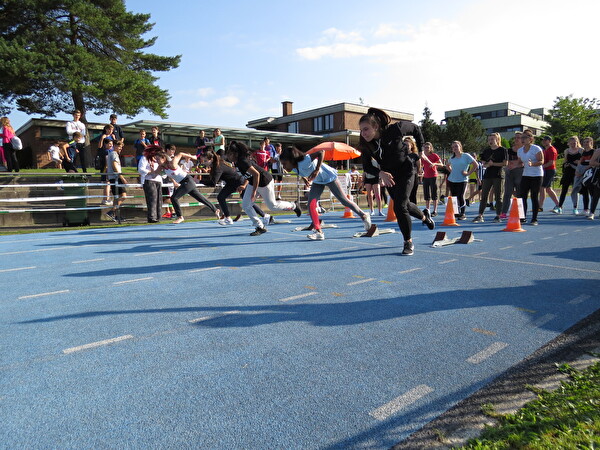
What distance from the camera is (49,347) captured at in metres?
2.78

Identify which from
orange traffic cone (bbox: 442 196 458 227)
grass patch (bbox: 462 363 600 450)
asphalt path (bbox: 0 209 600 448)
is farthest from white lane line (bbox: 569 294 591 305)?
orange traffic cone (bbox: 442 196 458 227)

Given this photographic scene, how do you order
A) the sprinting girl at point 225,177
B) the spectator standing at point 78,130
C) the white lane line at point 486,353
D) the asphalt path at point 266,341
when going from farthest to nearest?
the spectator standing at point 78,130, the sprinting girl at point 225,177, the white lane line at point 486,353, the asphalt path at point 266,341

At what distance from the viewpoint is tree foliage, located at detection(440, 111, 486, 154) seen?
51156mm

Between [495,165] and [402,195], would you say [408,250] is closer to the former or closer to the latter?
[402,195]

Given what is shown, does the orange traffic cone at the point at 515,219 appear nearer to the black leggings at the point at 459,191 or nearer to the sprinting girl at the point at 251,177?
the black leggings at the point at 459,191

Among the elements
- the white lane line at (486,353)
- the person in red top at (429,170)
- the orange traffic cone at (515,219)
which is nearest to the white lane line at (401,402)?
the white lane line at (486,353)

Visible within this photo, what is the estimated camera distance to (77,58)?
2212 cm

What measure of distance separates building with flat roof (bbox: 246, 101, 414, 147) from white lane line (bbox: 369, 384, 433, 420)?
129 ft

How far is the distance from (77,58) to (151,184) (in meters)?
16.1

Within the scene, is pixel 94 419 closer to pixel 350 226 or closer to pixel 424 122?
pixel 350 226

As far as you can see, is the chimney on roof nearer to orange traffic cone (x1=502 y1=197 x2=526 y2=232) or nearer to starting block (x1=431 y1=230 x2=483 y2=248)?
orange traffic cone (x1=502 y1=197 x2=526 y2=232)

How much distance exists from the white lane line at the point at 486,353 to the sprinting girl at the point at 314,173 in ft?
16.6

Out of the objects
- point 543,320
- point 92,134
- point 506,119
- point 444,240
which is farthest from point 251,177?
point 506,119

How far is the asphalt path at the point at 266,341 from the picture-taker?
1.87 m
